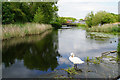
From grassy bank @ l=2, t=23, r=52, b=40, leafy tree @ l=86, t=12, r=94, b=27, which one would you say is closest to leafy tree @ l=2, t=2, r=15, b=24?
grassy bank @ l=2, t=23, r=52, b=40

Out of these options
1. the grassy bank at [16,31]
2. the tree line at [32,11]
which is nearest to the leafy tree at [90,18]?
the tree line at [32,11]

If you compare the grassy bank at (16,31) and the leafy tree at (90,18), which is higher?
the leafy tree at (90,18)

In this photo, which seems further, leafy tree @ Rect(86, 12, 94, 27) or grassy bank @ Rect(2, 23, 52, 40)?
leafy tree @ Rect(86, 12, 94, 27)

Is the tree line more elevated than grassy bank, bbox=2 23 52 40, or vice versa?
the tree line

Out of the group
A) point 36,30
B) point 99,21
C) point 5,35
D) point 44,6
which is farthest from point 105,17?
point 5,35

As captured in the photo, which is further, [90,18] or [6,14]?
[90,18]

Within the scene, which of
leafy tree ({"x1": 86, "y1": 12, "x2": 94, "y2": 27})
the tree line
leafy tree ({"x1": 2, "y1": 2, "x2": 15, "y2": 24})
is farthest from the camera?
leafy tree ({"x1": 86, "y1": 12, "x2": 94, "y2": 27})

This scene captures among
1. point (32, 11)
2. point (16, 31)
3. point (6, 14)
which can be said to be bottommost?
point (16, 31)

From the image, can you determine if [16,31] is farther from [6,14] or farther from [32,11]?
[32,11]

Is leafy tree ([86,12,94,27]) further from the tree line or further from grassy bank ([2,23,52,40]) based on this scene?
grassy bank ([2,23,52,40])

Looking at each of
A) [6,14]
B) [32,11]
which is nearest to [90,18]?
[32,11]

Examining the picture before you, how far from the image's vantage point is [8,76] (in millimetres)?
4027

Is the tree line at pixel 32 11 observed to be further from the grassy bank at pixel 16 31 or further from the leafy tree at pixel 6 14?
the grassy bank at pixel 16 31

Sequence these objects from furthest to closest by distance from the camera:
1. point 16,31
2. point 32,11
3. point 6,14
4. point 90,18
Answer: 1. point 90,18
2. point 32,11
3. point 6,14
4. point 16,31
